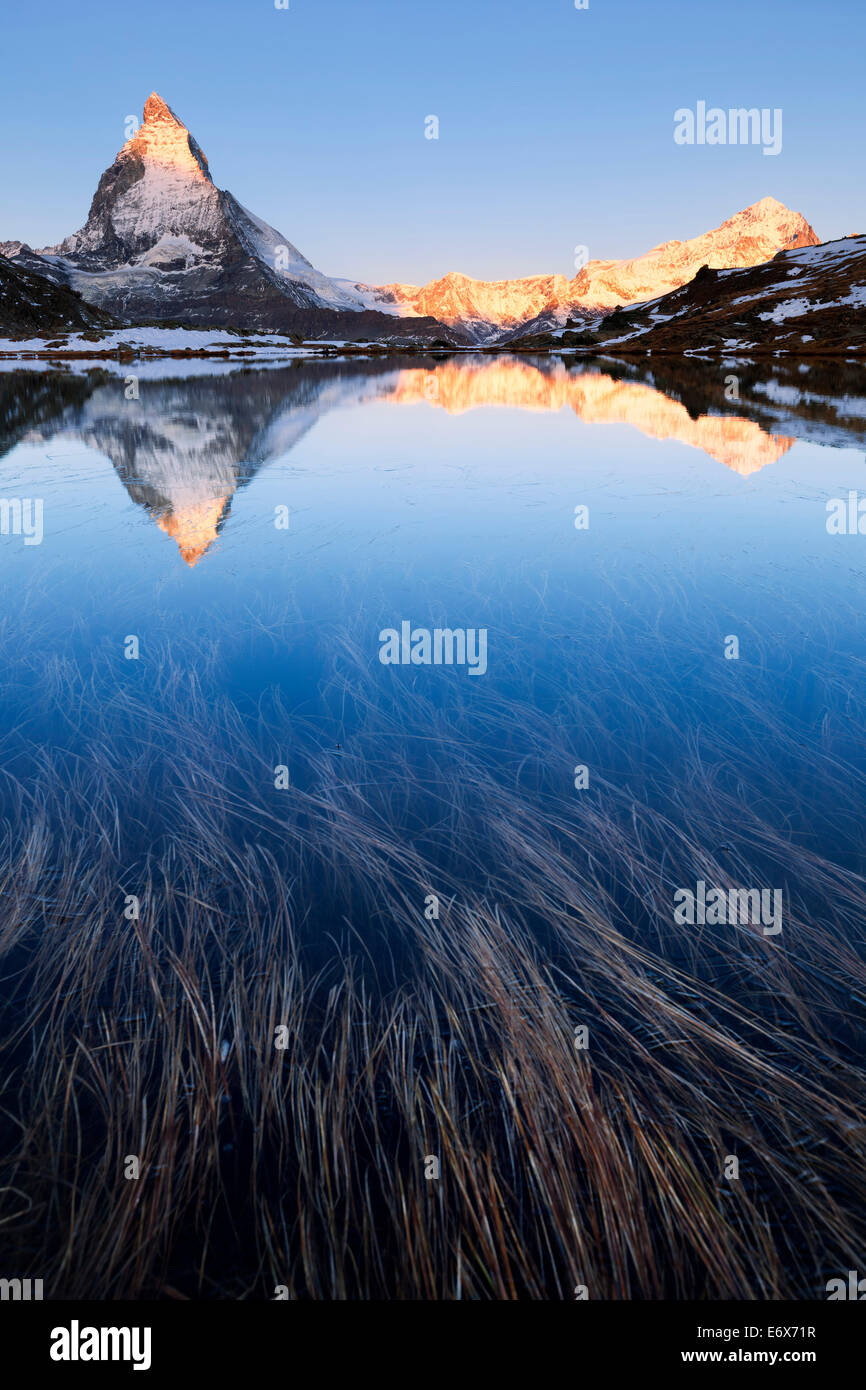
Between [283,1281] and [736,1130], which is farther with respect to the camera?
[736,1130]

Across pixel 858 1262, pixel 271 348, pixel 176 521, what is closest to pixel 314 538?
pixel 176 521

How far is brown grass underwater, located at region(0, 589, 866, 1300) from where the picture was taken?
7.36 ft

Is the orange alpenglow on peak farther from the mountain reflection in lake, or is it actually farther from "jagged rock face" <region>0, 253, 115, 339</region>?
"jagged rock face" <region>0, 253, 115, 339</region>

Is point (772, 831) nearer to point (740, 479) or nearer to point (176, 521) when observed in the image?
point (176, 521)

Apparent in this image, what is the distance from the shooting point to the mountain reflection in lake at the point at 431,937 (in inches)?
90.3

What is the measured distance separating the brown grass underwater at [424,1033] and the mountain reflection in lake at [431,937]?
0.05 ft

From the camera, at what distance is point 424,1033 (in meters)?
2.95

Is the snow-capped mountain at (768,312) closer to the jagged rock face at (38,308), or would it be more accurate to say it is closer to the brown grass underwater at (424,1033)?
the brown grass underwater at (424,1033)

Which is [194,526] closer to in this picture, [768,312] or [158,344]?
[158,344]

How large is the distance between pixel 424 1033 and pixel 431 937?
1.92 feet

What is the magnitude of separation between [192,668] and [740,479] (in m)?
13.9

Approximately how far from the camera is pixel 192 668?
682 cm

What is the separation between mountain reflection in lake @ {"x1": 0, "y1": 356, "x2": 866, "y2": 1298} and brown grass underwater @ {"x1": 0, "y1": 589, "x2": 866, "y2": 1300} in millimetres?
15

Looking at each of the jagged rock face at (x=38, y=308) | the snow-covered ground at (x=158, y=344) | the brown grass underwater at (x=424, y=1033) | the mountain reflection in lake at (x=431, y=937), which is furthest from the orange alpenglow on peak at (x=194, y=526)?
the jagged rock face at (x=38, y=308)
